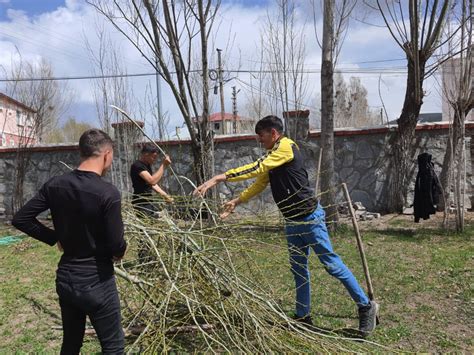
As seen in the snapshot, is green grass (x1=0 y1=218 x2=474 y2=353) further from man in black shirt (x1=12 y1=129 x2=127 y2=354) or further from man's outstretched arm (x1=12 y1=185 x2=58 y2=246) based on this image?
man's outstretched arm (x1=12 y1=185 x2=58 y2=246)

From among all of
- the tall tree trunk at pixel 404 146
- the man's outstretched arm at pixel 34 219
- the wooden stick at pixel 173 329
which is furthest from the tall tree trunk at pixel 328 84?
the man's outstretched arm at pixel 34 219

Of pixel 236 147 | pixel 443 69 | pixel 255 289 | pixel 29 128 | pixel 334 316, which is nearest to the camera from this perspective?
pixel 255 289

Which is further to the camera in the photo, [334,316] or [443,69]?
[443,69]

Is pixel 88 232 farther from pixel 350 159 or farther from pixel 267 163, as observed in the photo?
pixel 350 159

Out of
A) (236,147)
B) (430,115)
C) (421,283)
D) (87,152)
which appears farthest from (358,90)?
(87,152)

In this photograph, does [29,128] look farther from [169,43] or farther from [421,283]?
[421,283]

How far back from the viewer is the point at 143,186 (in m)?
4.67

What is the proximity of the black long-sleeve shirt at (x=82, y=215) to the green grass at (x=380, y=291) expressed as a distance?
1226 millimetres

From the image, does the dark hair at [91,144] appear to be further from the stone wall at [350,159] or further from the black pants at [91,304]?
the stone wall at [350,159]

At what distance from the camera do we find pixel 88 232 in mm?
2078

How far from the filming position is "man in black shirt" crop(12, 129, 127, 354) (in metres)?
2.04

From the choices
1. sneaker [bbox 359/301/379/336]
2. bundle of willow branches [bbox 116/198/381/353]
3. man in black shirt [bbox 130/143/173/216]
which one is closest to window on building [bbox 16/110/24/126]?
man in black shirt [bbox 130/143/173/216]

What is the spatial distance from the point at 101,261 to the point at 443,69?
7.18 metres

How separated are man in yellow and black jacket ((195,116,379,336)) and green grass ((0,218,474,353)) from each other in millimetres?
184
